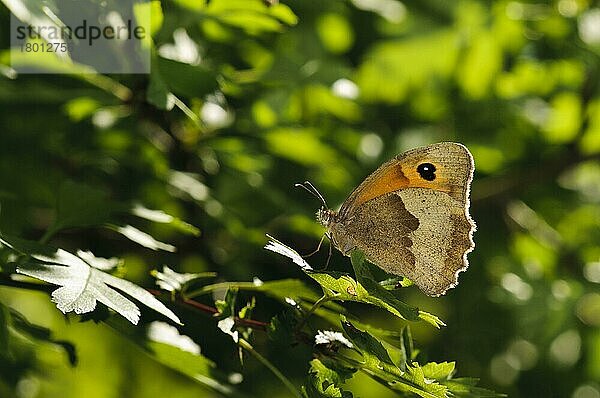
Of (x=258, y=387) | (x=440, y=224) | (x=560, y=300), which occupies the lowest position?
(x=258, y=387)

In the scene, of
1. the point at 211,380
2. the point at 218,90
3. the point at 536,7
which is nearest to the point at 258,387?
the point at 211,380

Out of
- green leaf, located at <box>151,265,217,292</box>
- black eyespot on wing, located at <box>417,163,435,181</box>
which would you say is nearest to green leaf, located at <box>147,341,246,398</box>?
green leaf, located at <box>151,265,217,292</box>

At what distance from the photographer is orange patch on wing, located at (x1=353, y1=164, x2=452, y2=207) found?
1008mm

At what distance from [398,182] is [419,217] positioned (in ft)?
0.16

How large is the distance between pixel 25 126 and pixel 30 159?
0.17ft

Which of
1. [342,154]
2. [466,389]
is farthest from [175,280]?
[342,154]

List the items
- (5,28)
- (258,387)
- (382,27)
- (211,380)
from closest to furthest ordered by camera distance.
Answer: (211,380), (5,28), (258,387), (382,27)

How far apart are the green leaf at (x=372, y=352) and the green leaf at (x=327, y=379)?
0.03m

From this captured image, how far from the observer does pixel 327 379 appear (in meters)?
0.78

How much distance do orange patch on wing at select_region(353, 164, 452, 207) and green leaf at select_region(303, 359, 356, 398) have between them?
0.29 metres

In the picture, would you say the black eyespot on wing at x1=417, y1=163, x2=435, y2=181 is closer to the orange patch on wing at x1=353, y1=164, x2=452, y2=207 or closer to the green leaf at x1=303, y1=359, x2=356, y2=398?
the orange patch on wing at x1=353, y1=164, x2=452, y2=207

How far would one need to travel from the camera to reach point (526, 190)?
1.70 meters

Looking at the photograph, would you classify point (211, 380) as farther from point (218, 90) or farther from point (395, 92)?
point (395, 92)

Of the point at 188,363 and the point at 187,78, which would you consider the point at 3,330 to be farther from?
the point at 187,78
